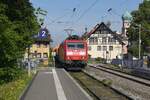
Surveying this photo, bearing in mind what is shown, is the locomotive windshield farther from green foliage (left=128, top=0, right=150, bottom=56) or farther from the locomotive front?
green foliage (left=128, top=0, right=150, bottom=56)

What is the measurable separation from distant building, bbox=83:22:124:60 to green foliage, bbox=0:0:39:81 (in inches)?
4127

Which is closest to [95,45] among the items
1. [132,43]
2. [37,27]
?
[132,43]

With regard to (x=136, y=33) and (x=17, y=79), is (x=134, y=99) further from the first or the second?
(x=136, y=33)

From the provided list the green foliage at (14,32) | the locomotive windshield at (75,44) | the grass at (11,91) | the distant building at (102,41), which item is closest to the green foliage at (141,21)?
the distant building at (102,41)

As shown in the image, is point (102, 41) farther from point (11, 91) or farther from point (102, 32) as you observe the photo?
point (11, 91)

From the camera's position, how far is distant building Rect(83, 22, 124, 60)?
137m

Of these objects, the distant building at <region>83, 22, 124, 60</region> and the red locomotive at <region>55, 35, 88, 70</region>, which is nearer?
the red locomotive at <region>55, 35, 88, 70</region>

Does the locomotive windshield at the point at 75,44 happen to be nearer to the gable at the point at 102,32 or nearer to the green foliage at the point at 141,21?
the green foliage at the point at 141,21

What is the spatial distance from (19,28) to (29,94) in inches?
320

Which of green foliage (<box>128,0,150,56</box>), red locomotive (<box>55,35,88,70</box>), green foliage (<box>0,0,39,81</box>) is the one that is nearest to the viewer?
green foliage (<box>0,0,39,81</box>)

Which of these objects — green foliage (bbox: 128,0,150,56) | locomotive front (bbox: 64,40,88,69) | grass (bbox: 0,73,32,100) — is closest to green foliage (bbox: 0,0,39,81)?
grass (bbox: 0,73,32,100)

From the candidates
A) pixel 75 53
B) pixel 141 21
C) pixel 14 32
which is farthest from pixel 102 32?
pixel 14 32

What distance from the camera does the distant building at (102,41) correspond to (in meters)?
137

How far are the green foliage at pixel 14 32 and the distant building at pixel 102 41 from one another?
105m
